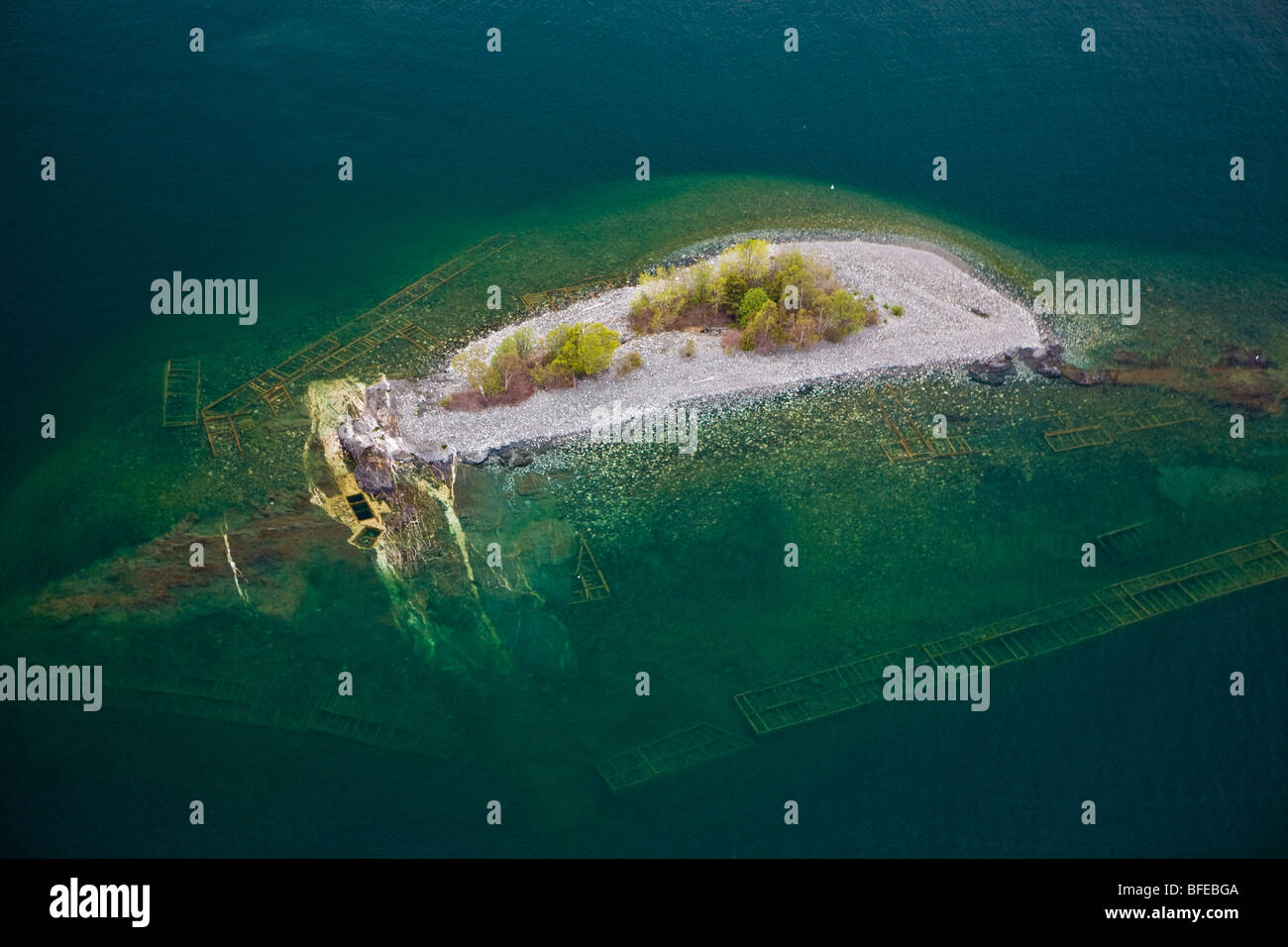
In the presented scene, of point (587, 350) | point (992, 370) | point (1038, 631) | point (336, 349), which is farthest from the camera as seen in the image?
point (992, 370)

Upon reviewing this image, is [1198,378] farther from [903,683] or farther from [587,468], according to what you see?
[587,468]

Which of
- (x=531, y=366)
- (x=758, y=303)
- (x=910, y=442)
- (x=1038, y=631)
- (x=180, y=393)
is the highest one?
(x=758, y=303)

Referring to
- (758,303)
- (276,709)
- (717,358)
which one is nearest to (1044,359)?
(758,303)

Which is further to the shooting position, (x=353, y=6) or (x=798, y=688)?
(x=353, y=6)

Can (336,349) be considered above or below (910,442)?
above

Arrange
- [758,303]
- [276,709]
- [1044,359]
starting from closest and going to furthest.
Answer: [276,709]
[758,303]
[1044,359]

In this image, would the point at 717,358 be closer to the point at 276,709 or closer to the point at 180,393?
the point at 180,393

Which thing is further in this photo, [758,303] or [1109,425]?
[758,303]

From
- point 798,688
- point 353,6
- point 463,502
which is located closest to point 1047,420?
point 798,688
